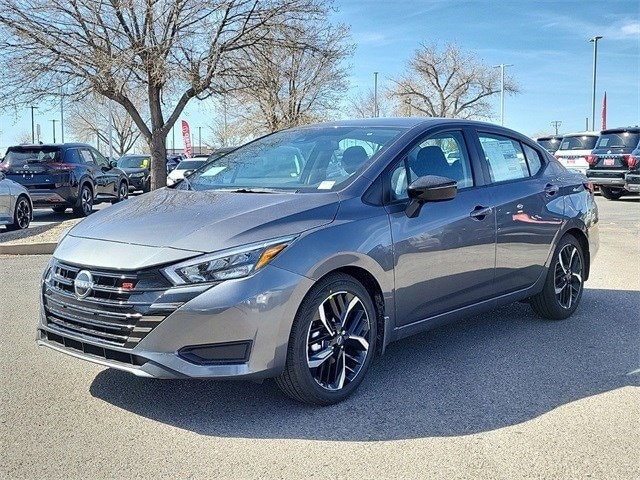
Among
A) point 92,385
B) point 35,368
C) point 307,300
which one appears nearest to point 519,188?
point 307,300

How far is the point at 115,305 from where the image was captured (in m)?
3.37

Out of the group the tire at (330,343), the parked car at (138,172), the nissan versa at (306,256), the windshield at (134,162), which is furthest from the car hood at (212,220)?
the windshield at (134,162)

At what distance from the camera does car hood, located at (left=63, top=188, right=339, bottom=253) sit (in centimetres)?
345

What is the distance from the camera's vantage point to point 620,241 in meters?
10.6

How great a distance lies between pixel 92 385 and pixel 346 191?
1.91m

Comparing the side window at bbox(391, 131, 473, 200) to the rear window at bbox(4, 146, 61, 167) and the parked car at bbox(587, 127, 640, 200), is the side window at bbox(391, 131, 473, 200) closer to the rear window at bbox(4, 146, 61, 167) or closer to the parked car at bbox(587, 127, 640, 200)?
the rear window at bbox(4, 146, 61, 167)

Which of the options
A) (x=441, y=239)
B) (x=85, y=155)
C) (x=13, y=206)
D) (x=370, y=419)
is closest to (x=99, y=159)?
(x=85, y=155)

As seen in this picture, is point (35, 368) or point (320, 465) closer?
point (320, 465)

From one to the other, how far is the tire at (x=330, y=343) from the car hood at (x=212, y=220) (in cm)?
39

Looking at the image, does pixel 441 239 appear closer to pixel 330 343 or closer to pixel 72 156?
pixel 330 343

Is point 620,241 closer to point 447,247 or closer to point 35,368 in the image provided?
point 447,247

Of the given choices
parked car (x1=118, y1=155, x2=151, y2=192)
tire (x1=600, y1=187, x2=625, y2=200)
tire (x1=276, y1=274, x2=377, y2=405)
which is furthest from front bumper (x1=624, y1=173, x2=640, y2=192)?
parked car (x1=118, y1=155, x2=151, y2=192)

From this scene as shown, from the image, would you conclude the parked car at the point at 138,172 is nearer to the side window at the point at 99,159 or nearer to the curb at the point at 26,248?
the side window at the point at 99,159

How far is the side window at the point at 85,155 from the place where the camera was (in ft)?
51.3
